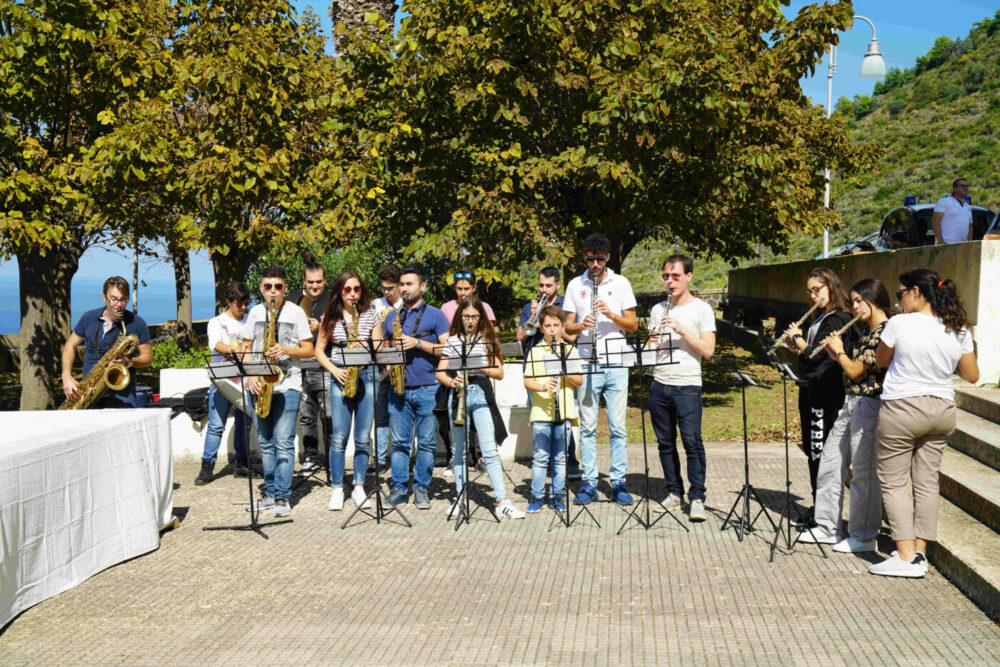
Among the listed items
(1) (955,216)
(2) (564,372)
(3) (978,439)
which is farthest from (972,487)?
(1) (955,216)

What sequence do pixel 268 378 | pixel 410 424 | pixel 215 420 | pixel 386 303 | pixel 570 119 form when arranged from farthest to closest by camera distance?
pixel 570 119 < pixel 215 420 < pixel 386 303 < pixel 410 424 < pixel 268 378

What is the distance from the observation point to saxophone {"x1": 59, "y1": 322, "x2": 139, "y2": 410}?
823cm

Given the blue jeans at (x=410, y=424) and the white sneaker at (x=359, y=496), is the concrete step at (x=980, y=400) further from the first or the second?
the white sneaker at (x=359, y=496)

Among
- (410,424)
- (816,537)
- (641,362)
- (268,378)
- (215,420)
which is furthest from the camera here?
(215,420)

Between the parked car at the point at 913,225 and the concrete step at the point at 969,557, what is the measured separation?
9.91m

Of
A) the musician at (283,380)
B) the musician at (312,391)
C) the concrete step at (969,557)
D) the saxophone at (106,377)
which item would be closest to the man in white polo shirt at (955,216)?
the concrete step at (969,557)

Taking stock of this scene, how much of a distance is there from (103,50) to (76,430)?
9.16 m

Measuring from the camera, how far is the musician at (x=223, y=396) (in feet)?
28.8

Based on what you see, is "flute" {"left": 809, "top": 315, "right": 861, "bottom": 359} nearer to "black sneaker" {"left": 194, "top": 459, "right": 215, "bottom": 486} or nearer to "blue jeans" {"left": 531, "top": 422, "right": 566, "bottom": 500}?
"blue jeans" {"left": 531, "top": 422, "right": 566, "bottom": 500}

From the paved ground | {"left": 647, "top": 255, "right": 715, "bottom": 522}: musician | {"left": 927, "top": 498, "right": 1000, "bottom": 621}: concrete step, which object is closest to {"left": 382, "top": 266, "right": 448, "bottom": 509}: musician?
the paved ground

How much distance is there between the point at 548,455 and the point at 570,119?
6842 millimetres

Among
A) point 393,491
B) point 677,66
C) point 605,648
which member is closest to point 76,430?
point 393,491

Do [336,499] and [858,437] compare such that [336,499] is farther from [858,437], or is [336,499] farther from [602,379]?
[858,437]

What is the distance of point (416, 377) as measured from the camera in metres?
7.95
